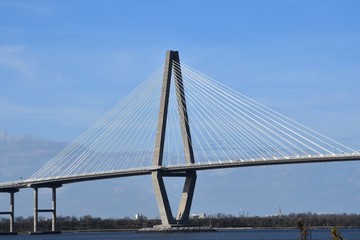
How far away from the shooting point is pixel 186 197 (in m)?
44.6

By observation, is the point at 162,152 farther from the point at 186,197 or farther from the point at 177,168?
the point at 186,197

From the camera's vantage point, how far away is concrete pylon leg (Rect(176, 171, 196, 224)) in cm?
4466

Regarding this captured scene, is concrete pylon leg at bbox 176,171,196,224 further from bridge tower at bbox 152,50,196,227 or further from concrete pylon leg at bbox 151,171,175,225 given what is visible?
concrete pylon leg at bbox 151,171,175,225

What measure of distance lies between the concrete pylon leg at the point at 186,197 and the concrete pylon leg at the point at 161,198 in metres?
0.80

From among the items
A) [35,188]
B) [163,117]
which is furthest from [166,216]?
[35,188]

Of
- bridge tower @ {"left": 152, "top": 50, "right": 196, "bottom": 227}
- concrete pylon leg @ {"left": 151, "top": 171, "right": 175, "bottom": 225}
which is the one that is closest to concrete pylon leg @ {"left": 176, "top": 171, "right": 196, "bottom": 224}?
bridge tower @ {"left": 152, "top": 50, "right": 196, "bottom": 227}

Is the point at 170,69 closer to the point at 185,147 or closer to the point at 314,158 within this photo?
the point at 185,147

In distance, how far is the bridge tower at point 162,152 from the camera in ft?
141

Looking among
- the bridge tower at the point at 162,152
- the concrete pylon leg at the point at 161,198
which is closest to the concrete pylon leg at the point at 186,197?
the bridge tower at the point at 162,152

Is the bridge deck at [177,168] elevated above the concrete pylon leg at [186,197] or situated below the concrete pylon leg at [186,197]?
above

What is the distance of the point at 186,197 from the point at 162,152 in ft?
8.80

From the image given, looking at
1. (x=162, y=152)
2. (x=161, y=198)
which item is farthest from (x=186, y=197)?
(x=162, y=152)

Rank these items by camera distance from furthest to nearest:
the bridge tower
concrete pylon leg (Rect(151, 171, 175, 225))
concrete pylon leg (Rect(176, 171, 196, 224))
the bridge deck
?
concrete pylon leg (Rect(176, 171, 196, 224))
concrete pylon leg (Rect(151, 171, 175, 225))
the bridge tower
the bridge deck

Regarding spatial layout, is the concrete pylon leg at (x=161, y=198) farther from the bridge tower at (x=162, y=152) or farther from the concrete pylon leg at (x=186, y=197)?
the concrete pylon leg at (x=186, y=197)
